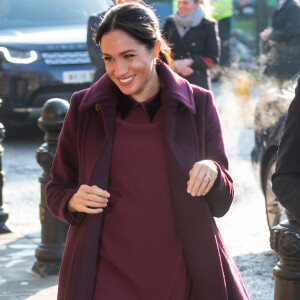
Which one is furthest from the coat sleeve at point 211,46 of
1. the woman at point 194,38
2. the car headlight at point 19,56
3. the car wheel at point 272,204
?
the car headlight at point 19,56

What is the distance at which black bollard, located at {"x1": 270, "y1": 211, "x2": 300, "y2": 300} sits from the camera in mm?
3952

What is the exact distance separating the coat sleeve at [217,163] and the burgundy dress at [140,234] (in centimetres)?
15

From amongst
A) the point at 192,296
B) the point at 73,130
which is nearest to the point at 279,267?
the point at 192,296

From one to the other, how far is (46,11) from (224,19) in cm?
555

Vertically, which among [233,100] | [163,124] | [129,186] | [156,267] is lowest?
[233,100]

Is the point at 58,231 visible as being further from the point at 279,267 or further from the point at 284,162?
the point at 284,162

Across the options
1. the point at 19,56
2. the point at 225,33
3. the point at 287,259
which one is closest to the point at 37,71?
the point at 19,56

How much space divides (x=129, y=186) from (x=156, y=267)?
28 centimetres

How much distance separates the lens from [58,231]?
19.9 ft

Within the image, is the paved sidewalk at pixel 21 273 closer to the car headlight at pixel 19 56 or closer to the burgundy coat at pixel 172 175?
the burgundy coat at pixel 172 175

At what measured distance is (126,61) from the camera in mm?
3104

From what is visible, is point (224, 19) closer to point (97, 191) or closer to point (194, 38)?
point (194, 38)

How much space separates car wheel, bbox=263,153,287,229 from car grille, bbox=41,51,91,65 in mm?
4862

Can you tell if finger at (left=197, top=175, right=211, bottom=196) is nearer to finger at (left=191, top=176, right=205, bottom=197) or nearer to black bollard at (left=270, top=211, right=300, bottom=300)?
finger at (left=191, top=176, right=205, bottom=197)
